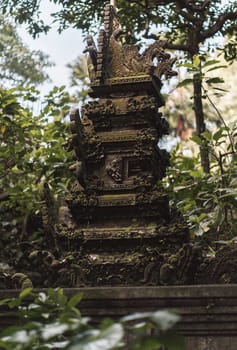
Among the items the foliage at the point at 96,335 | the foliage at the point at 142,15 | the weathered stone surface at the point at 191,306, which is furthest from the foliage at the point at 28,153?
the foliage at the point at 96,335

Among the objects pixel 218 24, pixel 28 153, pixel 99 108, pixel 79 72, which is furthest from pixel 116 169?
pixel 79 72

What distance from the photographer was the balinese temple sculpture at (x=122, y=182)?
16.2 ft

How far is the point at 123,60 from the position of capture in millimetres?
5906

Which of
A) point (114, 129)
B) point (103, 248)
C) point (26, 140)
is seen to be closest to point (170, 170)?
point (26, 140)

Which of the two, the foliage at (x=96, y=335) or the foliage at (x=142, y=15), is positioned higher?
the foliage at (x=142, y=15)

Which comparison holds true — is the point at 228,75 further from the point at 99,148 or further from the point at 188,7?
the point at 99,148

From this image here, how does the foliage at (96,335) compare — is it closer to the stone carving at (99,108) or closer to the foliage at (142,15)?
the stone carving at (99,108)

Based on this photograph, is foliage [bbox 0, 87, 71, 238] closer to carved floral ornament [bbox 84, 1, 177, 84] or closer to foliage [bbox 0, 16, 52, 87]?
A: carved floral ornament [bbox 84, 1, 177, 84]

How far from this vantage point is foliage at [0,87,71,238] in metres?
8.45

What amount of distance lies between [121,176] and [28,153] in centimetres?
379

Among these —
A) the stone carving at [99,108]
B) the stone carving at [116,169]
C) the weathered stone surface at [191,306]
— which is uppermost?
the stone carving at [99,108]

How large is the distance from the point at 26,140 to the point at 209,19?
12.5ft

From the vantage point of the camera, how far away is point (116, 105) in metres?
5.71

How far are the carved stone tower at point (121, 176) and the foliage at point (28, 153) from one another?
8.39 feet
